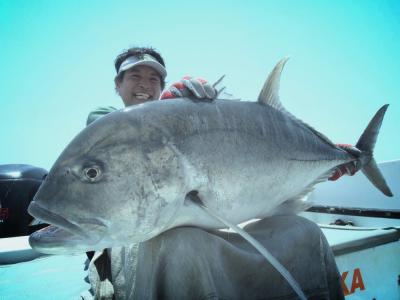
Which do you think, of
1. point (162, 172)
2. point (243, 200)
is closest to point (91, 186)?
point (162, 172)

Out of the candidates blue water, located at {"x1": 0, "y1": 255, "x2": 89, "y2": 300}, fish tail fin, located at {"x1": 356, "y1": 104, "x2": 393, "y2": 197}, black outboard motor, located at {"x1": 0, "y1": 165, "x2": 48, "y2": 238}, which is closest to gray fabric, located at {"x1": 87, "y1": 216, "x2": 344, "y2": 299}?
blue water, located at {"x1": 0, "y1": 255, "x2": 89, "y2": 300}

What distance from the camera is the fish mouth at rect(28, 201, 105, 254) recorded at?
1033 millimetres

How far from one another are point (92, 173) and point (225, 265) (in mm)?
770

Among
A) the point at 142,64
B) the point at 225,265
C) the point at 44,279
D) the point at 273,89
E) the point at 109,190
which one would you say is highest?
the point at 142,64

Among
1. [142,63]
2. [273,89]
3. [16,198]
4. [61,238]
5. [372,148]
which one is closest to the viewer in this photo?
[61,238]

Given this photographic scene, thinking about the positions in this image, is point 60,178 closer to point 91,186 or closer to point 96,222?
point 91,186

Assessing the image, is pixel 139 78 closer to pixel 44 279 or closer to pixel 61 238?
pixel 44 279

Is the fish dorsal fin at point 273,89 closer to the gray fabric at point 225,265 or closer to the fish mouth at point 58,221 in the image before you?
the gray fabric at point 225,265

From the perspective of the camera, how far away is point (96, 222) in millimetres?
1055

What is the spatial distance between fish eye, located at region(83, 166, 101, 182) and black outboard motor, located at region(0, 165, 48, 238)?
410 centimetres

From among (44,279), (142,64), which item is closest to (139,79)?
(142,64)

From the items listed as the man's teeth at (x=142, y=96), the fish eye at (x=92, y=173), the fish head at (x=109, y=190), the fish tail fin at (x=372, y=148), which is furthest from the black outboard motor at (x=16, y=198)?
the fish tail fin at (x=372, y=148)

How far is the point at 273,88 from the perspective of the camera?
76.2 inches

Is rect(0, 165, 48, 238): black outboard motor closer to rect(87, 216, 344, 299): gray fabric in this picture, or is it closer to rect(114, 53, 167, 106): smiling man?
rect(114, 53, 167, 106): smiling man
